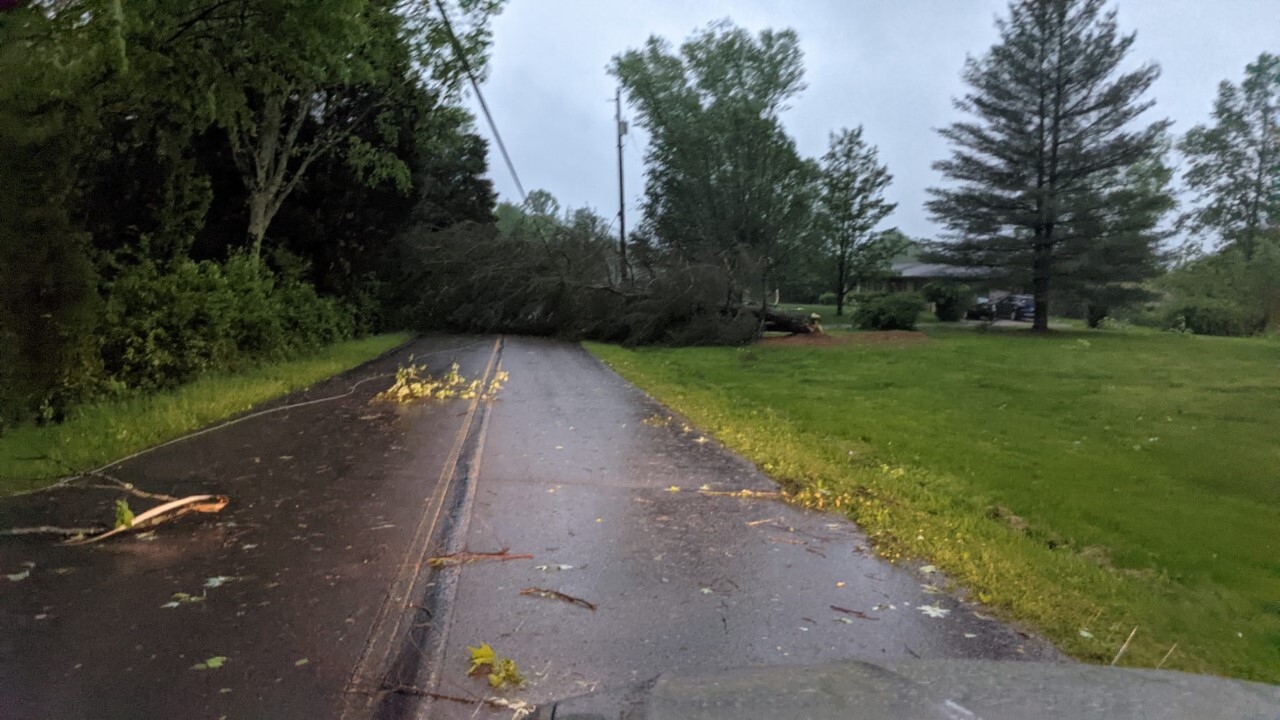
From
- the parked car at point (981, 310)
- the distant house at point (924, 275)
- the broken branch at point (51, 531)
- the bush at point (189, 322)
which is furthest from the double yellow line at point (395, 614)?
the parked car at point (981, 310)

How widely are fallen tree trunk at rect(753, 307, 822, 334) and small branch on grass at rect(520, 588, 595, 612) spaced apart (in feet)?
77.5

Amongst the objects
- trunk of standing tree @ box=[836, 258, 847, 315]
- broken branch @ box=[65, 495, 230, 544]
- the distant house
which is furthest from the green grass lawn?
trunk of standing tree @ box=[836, 258, 847, 315]

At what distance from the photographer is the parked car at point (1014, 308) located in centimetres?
4219

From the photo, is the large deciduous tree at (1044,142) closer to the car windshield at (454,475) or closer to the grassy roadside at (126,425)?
the car windshield at (454,475)

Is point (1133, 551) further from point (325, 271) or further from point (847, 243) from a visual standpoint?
point (847, 243)

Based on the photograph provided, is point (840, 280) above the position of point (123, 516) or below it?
above

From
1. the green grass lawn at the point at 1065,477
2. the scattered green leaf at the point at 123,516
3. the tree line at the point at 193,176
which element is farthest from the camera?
the tree line at the point at 193,176

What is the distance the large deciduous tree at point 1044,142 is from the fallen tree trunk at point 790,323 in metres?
8.48

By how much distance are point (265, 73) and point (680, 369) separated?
33.0ft

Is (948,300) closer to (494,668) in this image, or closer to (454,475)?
(454,475)

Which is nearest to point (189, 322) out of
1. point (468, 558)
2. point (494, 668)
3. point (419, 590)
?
point (468, 558)

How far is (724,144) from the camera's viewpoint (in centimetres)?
4362

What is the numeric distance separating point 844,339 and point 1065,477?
18.2 meters

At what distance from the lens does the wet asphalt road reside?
354cm
